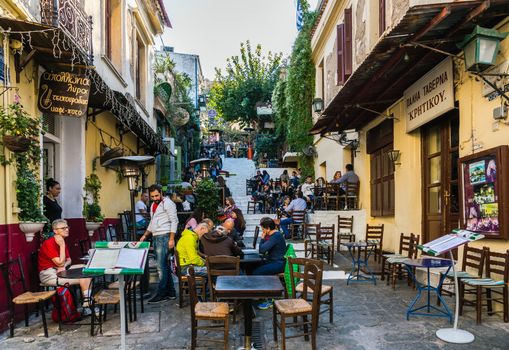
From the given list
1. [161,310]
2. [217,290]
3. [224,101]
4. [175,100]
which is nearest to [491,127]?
[217,290]

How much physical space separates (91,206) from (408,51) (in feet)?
21.0

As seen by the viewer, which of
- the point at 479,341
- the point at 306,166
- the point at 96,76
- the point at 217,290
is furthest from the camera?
the point at 306,166

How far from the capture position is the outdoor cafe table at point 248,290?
4219mm

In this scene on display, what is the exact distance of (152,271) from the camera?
9.45 m

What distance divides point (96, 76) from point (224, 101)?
24.5m

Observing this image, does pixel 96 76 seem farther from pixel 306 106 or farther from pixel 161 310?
pixel 306 106

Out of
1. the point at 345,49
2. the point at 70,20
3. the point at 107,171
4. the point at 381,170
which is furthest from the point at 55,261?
the point at 381,170

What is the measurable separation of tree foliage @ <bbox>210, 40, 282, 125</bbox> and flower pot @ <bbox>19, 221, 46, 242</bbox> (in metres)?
25.2

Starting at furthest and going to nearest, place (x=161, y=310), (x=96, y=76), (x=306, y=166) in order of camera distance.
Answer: (x=306, y=166)
(x=96, y=76)
(x=161, y=310)

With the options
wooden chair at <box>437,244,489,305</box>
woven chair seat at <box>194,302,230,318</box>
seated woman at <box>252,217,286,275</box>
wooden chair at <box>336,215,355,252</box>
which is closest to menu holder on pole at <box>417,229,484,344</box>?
wooden chair at <box>437,244,489,305</box>

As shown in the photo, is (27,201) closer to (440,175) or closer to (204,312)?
(204,312)

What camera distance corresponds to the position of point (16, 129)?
5512mm

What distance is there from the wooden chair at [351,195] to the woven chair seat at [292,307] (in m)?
8.36

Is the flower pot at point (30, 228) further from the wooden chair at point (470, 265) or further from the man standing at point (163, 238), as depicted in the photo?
the wooden chair at point (470, 265)
